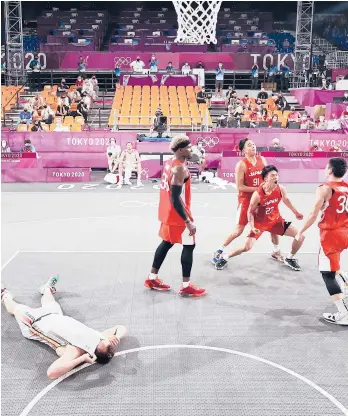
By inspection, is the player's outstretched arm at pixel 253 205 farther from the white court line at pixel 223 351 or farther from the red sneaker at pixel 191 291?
the white court line at pixel 223 351

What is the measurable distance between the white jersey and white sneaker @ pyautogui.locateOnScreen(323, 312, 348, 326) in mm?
2332

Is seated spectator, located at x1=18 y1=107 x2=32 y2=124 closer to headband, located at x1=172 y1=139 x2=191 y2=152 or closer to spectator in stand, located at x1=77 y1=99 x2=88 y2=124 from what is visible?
spectator in stand, located at x1=77 y1=99 x2=88 y2=124

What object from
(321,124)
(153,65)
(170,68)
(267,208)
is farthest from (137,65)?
(267,208)

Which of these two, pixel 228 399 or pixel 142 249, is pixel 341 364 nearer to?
pixel 228 399

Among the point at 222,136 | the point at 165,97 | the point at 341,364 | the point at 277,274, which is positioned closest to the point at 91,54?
the point at 165,97

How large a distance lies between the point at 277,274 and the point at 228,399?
284 centimetres

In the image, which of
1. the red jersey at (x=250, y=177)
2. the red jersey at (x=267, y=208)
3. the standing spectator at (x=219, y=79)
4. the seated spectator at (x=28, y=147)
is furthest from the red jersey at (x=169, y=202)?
the standing spectator at (x=219, y=79)

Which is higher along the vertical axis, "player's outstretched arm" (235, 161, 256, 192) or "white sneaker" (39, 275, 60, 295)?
"player's outstretched arm" (235, 161, 256, 192)

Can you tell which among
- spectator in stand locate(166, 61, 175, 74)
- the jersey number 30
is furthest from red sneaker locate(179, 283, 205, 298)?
spectator in stand locate(166, 61, 175, 74)

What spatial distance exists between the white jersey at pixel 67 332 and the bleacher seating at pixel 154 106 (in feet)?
48.1

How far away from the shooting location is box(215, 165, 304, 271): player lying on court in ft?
19.3

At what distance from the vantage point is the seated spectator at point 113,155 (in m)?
13.9

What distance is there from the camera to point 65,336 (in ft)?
13.4

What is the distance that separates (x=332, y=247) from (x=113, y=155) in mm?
9992
